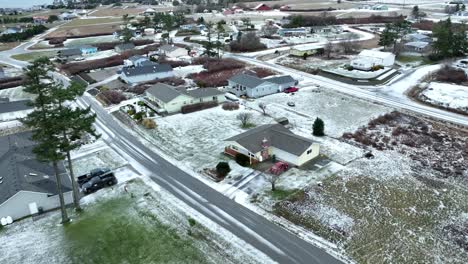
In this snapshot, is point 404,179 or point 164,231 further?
point 404,179

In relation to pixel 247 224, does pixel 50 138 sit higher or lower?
higher

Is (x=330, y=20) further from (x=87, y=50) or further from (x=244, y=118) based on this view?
(x=244, y=118)

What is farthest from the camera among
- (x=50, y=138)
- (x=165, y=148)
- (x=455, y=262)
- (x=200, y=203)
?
(x=165, y=148)

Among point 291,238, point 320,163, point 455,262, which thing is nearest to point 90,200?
point 291,238

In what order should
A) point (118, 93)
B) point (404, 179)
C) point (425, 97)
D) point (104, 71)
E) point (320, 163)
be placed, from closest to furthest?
point (404, 179) → point (320, 163) → point (425, 97) → point (118, 93) → point (104, 71)

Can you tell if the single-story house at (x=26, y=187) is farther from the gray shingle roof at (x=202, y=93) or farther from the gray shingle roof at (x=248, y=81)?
the gray shingle roof at (x=248, y=81)

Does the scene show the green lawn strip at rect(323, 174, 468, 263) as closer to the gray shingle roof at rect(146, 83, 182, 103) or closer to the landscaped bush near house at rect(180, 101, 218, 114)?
the landscaped bush near house at rect(180, 101, 218, 114)

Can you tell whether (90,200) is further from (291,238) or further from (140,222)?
(291,238)

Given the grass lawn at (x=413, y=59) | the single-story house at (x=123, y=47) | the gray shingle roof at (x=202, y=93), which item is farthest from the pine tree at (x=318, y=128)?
the single-story house at (x=123, y=47)
